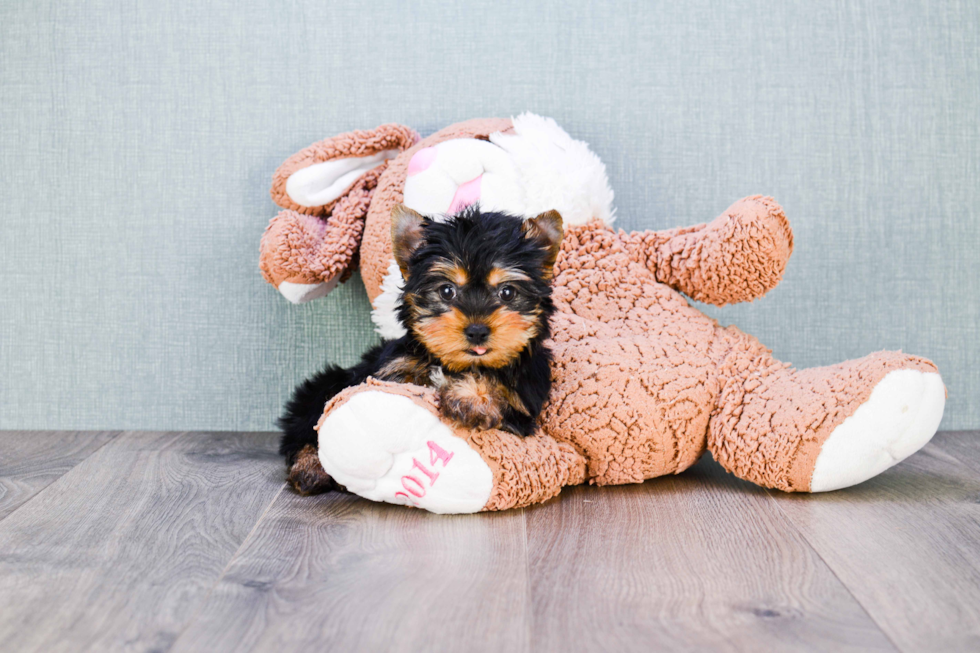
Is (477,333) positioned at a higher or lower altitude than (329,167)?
lower

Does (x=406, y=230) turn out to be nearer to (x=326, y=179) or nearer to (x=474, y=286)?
(x=474, y=286)

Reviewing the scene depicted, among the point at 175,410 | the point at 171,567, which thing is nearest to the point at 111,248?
the point at 175,410

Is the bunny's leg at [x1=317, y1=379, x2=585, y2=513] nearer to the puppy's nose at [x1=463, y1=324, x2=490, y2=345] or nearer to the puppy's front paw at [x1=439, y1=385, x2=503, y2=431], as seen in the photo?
the puppy's front paw at [x1=439, y1=385, x2=503, y2=431]

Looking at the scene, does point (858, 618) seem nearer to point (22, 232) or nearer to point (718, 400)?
point (718, 400)

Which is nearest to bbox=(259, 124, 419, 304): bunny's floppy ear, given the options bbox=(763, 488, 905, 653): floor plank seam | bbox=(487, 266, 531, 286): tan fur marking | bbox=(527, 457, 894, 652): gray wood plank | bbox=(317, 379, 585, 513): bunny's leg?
bbox=(317, 379, 585, 513): bunny's leg

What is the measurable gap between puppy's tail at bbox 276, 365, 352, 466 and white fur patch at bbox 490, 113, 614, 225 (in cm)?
60

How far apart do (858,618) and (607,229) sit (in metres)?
1.08

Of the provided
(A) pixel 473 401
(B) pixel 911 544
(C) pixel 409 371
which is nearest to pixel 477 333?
(A) pixel 473 401

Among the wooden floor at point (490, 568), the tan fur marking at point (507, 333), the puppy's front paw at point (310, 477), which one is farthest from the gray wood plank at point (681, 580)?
the puppy's front paw at point (310, 477)

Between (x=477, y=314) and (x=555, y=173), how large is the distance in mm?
625

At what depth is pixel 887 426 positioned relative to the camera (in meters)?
1.56

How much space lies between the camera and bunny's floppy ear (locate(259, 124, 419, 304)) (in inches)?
77.3

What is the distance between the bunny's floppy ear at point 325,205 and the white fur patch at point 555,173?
1.15ft

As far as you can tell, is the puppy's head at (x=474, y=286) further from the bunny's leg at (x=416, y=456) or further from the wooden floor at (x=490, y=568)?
the wooden floor at (x=490, y=568)
